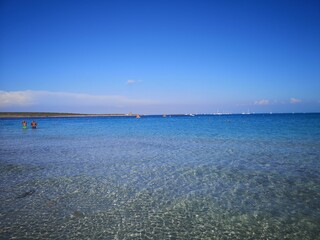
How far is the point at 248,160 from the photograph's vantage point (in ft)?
48.2

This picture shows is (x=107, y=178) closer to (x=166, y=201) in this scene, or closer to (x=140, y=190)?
(x=140, y=190)

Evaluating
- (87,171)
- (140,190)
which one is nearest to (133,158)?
(87,171)

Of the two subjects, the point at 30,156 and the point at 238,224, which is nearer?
the point at 238,224

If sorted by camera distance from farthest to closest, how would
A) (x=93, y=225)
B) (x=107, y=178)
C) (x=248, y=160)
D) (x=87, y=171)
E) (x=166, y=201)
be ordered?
(x=248, y=160) < (x=87, y=171) < (x=107, y=178) < (x=166, y=201) < (x=93, y=225)

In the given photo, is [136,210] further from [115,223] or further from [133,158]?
[133,158]

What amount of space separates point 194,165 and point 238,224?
700cm

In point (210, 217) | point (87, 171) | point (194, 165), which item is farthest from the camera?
point (194, 165)

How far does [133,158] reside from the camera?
51.9 ft

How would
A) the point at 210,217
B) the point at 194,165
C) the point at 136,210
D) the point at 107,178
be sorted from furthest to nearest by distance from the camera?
1. the point at 194,165
2. the point at 107,178
3. the point at 136,210
4. the point at 210,217

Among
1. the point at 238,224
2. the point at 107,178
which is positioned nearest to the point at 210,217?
the point at 238,224

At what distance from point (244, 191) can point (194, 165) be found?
4.57m

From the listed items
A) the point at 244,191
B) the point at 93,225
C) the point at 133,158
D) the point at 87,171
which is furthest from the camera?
the point at 133,158

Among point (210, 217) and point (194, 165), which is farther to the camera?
point (194, 165)

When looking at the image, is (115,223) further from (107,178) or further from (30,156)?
(30,156)
